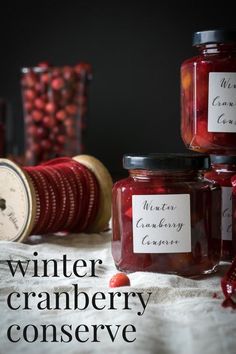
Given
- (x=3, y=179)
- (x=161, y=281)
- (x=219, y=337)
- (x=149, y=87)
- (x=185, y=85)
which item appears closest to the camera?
(x=219, y=337)

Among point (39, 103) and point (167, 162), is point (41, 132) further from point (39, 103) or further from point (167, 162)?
point (167, 162)

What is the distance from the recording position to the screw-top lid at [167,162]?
110 centimetres

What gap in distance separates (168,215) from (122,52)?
1.65m

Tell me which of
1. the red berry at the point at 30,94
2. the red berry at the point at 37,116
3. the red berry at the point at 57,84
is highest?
the red berry at the point at 57,84

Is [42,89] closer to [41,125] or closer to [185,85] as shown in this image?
[41,125]

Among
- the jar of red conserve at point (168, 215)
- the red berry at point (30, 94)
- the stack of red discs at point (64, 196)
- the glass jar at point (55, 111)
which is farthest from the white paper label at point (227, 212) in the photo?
the red berry at point (30, 94)

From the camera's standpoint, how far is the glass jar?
87.0 inches

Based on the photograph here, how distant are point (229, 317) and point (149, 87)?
1.84 meters

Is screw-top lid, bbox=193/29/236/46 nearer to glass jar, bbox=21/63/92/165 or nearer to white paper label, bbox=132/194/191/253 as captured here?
white paper label, bbox=132/194/191/253

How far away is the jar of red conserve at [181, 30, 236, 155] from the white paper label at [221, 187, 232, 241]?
9cm

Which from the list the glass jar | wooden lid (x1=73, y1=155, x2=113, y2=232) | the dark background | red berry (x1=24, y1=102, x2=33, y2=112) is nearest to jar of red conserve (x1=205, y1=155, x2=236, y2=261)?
wooden lid (x1=73, y1=155, x2=113, y2=232)

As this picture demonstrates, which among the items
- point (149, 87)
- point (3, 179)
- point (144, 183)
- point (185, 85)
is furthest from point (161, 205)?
point (149, 87)

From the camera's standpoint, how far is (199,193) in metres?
1.12

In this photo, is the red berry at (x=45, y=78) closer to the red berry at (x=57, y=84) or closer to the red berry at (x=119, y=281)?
the red berry at (x=57, y=84)
